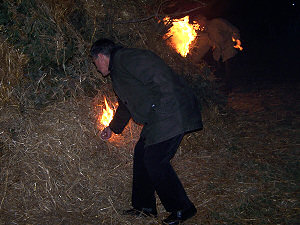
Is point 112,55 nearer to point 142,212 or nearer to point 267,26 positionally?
point 142,212

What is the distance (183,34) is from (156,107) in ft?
17.9

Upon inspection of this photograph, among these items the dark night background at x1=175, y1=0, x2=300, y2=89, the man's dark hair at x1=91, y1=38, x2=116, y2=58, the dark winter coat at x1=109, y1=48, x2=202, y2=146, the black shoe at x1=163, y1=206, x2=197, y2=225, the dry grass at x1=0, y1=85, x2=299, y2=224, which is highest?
the man's dark hair at x1=91, y1=38, x2=116, y2=58

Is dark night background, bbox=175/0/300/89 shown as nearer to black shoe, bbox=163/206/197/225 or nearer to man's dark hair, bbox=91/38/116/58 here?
man's dark hair, bbox=91/38/116/58

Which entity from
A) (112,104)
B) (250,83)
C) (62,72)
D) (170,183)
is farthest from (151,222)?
(250,83)

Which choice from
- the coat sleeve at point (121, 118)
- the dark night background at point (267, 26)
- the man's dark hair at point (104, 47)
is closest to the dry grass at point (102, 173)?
the coat sleeve at point (121, 118)

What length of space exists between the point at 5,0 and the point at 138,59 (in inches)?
114

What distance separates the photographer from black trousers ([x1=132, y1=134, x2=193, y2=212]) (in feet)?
11.2

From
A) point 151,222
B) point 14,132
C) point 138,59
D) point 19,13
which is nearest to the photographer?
point 138,59

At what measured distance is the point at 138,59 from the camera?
330 cm

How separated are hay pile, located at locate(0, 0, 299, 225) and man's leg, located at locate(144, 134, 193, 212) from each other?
0.44 m

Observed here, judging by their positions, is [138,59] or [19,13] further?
[19,13]

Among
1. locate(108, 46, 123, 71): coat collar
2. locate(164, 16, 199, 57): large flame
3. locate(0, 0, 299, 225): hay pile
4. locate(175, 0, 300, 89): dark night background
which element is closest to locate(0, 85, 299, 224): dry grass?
locate(0, 0, 299, 225): hay pile

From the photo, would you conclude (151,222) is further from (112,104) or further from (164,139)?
(112,104)

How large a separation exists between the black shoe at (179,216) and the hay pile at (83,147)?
212 mm
